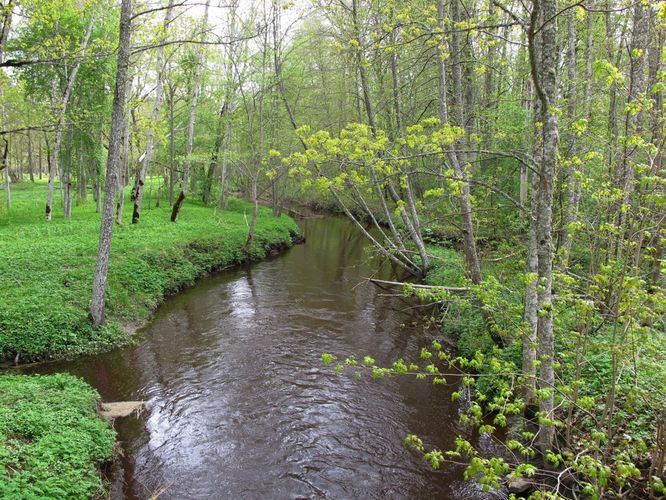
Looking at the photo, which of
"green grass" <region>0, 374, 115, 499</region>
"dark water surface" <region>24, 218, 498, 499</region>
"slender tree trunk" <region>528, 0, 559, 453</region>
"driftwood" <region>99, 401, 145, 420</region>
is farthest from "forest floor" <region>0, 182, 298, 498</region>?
"slender tree trunk" <region>528, 0, 559, 453</region>

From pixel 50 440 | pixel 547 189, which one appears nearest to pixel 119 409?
pixel 50 440

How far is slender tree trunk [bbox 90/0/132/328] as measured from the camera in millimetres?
8375

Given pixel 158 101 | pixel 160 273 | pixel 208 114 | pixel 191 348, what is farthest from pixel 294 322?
pixel 208 114

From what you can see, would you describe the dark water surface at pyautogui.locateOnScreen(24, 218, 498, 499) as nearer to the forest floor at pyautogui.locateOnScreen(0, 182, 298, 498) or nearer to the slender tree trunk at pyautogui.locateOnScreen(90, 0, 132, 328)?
the forest floor at pyautogui.locateOnScreen(0, 182, 298, 498)

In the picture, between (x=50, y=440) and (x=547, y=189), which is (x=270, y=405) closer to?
(x=50, y=440)

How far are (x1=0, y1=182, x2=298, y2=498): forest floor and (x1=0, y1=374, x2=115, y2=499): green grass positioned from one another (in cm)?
1

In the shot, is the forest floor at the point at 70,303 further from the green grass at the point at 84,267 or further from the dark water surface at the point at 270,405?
the dark water surface at the point at 270,405

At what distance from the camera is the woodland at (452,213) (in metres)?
4.43

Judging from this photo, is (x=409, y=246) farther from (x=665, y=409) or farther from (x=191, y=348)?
(x=665, y=409)

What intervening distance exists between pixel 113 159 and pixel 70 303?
3671mm

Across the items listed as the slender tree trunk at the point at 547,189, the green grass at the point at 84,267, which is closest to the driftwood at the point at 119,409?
the green grass at the point at 84,267

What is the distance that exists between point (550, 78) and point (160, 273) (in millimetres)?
12494

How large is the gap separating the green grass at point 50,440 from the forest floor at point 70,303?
0.04ft

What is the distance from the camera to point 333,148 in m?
6.43
